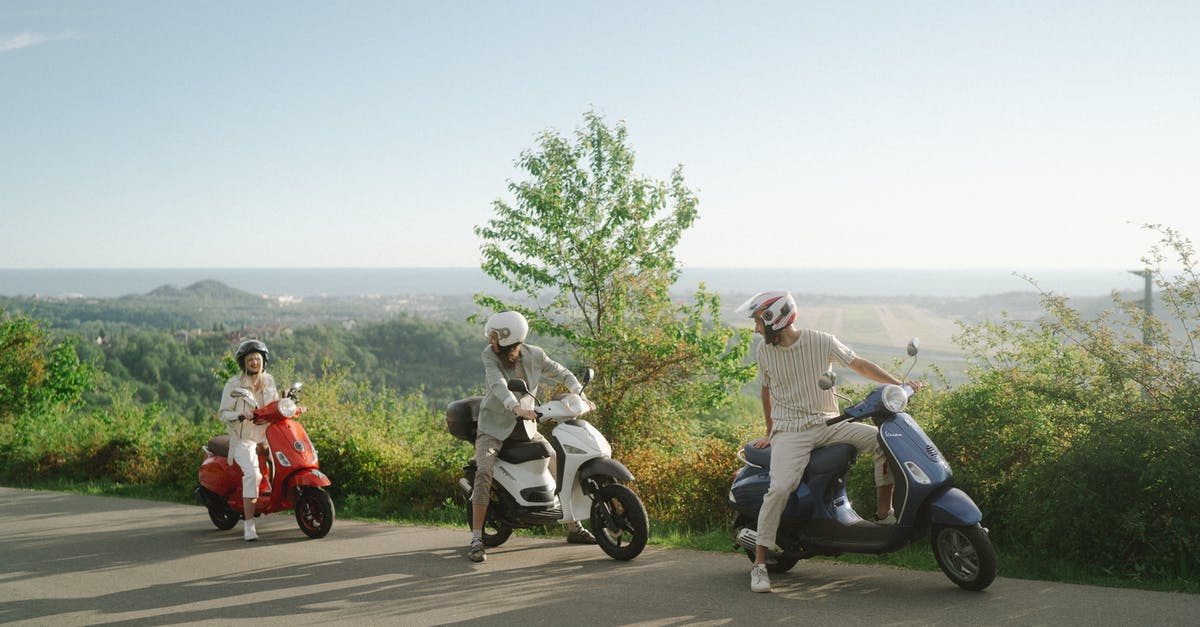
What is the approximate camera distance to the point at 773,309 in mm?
5809

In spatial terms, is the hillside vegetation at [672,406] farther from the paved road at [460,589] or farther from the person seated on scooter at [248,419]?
the person seated on scooter at [248,419]

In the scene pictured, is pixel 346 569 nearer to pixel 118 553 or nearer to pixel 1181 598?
pixel 118 553

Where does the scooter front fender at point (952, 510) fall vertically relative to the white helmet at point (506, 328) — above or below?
below

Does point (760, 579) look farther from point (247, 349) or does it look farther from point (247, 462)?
point (247, 349)

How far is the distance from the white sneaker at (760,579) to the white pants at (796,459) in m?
0.15

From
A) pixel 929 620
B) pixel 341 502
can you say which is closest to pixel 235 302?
pixel 341 502

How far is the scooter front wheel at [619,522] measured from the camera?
6.55 m

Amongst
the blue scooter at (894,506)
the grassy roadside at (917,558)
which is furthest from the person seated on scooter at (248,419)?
the blue scooter at (894,506)

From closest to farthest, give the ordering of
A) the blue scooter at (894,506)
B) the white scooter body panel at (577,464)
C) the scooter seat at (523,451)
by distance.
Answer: the blue scooter at (894,506) < the white scooter body panel at (577,464) < the scooter seat at (523,451)

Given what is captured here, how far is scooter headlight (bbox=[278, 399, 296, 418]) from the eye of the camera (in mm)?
8062

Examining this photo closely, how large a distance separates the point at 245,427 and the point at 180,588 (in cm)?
221

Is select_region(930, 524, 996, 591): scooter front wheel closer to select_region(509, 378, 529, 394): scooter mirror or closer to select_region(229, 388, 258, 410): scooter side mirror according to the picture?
select_region(509, 378, 529, 394): scooter mirror

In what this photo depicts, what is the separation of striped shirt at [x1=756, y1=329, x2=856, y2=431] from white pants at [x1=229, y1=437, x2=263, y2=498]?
4.90 meters

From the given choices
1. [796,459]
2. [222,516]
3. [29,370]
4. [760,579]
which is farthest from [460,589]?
[29,370]
